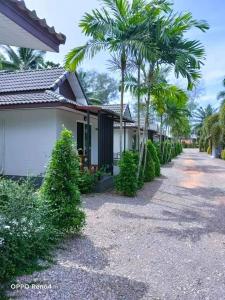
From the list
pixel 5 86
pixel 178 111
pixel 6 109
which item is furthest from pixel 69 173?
pixel 178 111

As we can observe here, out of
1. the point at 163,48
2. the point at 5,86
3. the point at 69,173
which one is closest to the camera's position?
the point at 69,173

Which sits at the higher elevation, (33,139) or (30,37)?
(30,37)

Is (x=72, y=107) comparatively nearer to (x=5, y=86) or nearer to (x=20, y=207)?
(x=5, y=86)

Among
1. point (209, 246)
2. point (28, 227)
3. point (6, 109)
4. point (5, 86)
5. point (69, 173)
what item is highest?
point (5, 86)

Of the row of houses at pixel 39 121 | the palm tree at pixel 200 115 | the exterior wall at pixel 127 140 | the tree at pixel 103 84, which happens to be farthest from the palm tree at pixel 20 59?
the palm tree at pixel 200 115

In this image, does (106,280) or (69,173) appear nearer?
(106,280)

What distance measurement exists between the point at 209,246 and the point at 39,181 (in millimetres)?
6827

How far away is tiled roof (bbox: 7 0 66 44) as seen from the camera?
338cm

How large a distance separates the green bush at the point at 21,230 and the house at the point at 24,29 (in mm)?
1947

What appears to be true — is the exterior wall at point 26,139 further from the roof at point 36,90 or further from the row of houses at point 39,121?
the roof at point 36,90

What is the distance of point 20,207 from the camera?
4.38m

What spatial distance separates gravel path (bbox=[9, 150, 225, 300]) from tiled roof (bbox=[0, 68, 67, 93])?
5.98 metres

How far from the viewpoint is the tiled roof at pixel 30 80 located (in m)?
12.8

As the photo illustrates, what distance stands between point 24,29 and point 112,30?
24.1 feet
